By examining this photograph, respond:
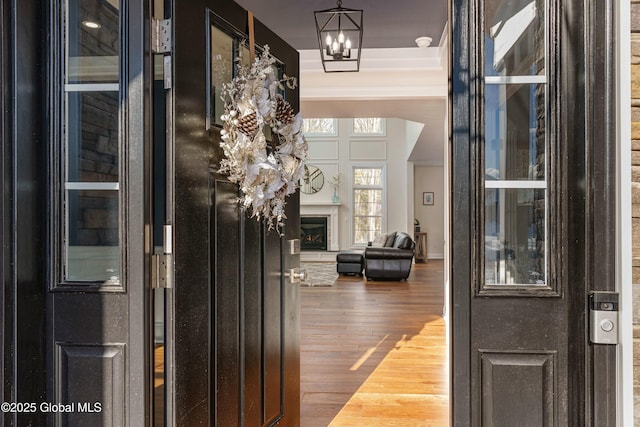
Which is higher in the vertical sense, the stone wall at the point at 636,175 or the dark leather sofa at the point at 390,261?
the stone wall at the point at 636,175

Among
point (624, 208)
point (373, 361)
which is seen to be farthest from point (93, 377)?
point (373, 361)

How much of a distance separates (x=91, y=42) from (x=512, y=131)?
1551 mm

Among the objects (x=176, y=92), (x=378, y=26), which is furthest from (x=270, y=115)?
(x=378, y=26)

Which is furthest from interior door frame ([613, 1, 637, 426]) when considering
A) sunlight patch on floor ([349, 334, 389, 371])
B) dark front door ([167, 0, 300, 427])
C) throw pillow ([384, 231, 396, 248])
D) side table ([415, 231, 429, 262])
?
side table ([415, 231, 429, 262])

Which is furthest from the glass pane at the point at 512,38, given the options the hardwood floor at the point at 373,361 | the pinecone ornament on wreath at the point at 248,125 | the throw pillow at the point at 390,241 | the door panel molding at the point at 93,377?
the throw pillow at the point at 390,241

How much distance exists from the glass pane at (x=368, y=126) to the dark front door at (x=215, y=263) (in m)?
9.81

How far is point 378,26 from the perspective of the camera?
12.8 feet

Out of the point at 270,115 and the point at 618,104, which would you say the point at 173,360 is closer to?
the point at 270,115

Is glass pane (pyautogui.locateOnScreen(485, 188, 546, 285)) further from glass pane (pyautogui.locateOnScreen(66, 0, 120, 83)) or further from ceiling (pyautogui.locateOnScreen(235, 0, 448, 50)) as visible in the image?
ceiling (pyautogui.locateOnScreen(235, 0, 448, 50))

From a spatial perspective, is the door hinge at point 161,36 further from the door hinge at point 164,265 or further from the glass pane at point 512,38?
the glass pane at point 512,38

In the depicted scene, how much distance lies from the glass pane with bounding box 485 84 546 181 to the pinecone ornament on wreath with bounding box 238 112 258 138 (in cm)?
92

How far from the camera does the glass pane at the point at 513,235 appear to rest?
149 cm

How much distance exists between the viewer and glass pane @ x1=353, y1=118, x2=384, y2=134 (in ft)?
39.2

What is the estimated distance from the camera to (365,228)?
1191 centimetres
